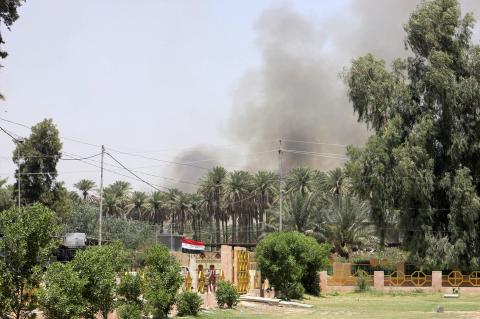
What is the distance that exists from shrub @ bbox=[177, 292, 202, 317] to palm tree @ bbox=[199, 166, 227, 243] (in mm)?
64592

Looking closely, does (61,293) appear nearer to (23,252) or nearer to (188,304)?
(23,252)

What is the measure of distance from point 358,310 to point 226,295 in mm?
6761

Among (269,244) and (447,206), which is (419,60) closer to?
(447,206)

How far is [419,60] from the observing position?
56156mm

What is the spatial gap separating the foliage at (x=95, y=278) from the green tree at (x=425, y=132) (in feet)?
108

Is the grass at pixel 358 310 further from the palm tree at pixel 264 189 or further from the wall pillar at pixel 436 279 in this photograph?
the palm tree at pixel 264 189

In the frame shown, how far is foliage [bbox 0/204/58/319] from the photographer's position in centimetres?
1972

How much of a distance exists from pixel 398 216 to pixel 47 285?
37.4 m

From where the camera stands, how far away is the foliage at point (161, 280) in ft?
89.0

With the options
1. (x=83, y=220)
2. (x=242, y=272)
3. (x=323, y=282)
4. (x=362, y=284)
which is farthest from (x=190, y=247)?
(x=83, y=220)

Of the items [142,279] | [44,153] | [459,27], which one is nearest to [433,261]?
[459,27]

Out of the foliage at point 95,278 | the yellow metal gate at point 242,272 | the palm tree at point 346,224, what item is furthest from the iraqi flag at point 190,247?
the foliage at point 95,278

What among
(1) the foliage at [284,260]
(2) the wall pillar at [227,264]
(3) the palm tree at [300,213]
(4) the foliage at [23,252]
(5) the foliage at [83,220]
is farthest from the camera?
(5) the foliage at [83,220]

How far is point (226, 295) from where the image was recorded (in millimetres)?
33750
